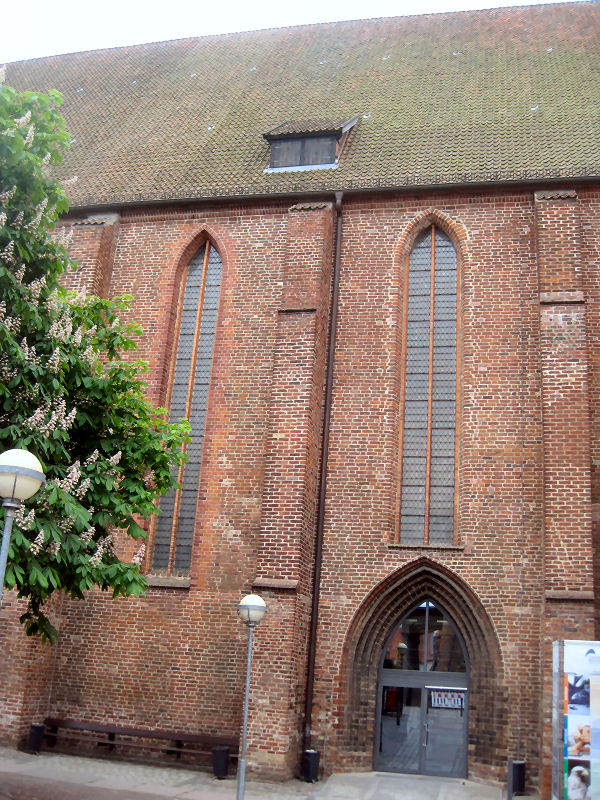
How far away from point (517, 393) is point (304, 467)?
3713 millimetres

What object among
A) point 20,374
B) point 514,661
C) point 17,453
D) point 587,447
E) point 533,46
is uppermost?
point 533,46

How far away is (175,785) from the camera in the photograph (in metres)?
12.0

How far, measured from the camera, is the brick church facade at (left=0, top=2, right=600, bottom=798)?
42.0ft

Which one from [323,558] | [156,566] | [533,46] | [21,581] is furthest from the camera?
[533,46]

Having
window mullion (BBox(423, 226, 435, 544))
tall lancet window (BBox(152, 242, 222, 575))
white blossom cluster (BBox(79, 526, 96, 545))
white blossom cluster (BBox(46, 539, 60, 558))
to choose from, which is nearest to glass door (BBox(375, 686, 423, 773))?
window mullion (BBox(423, 226, 435, 544))

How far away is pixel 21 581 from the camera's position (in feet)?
26.9

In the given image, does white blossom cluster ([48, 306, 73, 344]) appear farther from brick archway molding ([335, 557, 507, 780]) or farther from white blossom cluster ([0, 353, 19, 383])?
brick archway molding ([335, 557, 507, 780])

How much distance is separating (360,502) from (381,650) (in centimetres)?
236

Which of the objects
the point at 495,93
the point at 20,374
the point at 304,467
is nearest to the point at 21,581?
the point at 20,374

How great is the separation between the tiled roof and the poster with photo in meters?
8.28

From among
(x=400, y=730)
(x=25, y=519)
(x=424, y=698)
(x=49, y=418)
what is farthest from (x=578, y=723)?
(x=49, y=418)

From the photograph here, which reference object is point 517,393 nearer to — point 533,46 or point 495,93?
point 495,93

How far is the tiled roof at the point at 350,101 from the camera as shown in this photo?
16078 mm

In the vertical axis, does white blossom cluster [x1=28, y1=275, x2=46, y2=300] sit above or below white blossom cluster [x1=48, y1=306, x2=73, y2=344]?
above
